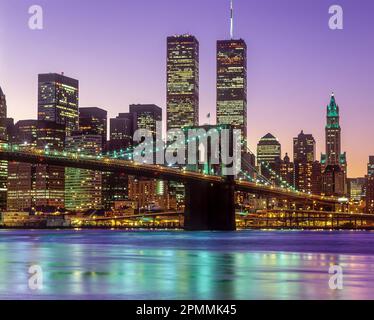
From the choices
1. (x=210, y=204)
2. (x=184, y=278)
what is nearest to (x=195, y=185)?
(x=210, y=204)

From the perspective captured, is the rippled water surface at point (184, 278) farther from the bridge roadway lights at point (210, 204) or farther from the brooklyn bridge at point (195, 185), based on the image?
the bridge roadway lights at point (210, 204)

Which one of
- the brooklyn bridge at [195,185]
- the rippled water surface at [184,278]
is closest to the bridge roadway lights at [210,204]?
the brooklyn bridge at [195,185]

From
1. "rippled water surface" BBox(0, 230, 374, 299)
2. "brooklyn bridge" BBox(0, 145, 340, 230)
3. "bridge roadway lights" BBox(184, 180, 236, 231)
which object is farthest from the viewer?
"bridge roadway lights" BBox(184, 180, 236, 231)

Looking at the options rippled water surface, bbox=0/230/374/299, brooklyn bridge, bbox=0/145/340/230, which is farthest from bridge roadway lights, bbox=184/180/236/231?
rippled water surface, bbox=0/230/374/299

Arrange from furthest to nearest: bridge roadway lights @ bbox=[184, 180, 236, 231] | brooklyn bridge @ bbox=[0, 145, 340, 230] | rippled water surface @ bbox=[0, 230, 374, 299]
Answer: bridge roadway lights @ bbox=[184, 180, 236, 231]
brooklyn bridge @ bbox=[0, 145, 340, 230]
rippled water surface @ bbox=[0, 230, 374, 299]

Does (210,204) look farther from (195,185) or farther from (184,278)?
(184,278)

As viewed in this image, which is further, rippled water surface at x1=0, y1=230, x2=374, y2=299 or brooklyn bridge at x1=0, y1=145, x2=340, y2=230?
brooklyn bridge at x1=0, y1=145, x2=340, y2=230

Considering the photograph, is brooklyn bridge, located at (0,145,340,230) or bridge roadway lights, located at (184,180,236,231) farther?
bridge roadway lights, located at (184,180,236,231)

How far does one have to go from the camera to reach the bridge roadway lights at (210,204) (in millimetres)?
91125

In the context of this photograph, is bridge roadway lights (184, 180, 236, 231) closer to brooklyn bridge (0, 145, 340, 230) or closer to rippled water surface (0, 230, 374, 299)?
brooklyn bridge (0, 145, 340, 230)

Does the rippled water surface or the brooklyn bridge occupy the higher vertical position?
the brooklyn bridge

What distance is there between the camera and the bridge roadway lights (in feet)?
299

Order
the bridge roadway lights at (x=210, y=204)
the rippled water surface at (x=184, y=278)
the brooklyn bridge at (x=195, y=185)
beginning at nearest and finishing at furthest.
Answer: the rippled water surface at (x=184, y=278), the brooklyn bridge at (x=195, y=185), the bridge roadway lights at (x=210, y=204)

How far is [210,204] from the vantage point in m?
91.2
